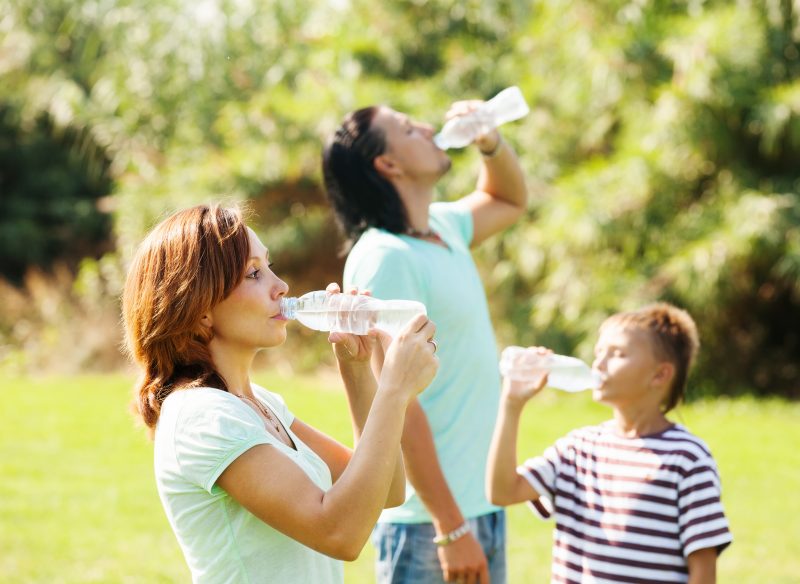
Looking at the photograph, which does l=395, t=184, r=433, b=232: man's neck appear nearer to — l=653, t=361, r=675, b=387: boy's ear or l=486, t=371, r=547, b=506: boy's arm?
l=486, t=371, r=547, b=506: boy's arm

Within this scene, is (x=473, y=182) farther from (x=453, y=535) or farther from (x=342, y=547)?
(x=342, y=547)

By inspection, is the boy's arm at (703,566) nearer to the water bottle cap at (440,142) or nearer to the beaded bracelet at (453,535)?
the beaded bracelet at (453,535)

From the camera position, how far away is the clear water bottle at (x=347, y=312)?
7.16 ft

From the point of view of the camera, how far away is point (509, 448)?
282 cm

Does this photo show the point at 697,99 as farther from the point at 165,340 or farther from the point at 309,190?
the point at 165,340

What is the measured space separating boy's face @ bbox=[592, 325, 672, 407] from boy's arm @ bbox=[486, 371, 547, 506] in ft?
0.64

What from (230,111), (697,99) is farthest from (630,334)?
(230,111)

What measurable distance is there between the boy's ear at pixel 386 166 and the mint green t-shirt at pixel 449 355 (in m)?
Answer: 0.21

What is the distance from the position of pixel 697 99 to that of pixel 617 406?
806cm

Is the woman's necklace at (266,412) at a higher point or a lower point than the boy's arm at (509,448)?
higher

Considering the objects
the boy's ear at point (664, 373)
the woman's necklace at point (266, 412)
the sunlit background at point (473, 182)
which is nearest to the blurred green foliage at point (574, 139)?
the sunlit background at point (473, 182)

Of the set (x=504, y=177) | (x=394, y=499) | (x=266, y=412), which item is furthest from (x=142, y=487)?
(x=266, y=412)

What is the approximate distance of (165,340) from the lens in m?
2.09

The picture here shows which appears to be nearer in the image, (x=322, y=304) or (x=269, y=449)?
(x=269, y=449)
